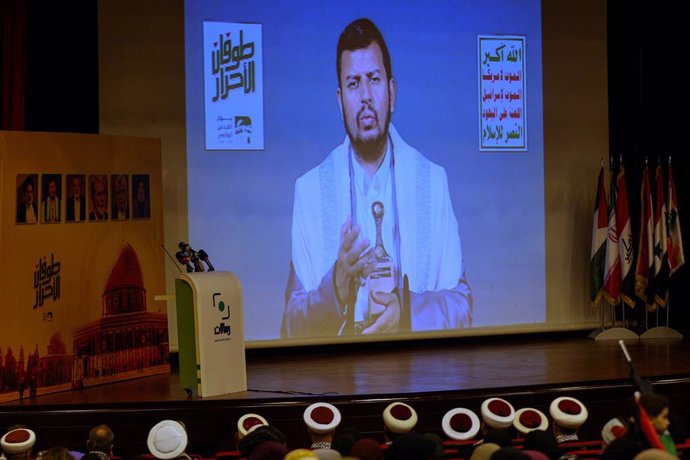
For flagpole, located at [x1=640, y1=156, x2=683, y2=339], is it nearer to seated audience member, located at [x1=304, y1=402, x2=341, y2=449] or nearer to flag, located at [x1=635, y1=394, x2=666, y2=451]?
seated audience member, located at [x1=304, y1=402, x2=341, y2=449]

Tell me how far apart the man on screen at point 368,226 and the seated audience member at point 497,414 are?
4.13 m

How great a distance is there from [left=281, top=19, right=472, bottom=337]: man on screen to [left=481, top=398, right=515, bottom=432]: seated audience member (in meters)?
4.13

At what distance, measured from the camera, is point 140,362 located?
22.5 feet

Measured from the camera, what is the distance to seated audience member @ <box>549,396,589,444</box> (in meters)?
3.80

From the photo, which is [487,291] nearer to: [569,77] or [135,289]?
[569,77]

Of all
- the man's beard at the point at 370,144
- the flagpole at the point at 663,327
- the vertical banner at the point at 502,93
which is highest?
the vertical banner at the point at 502,93

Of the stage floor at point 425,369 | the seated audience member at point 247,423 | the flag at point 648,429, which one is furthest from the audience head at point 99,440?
the stage floor at point 425,369

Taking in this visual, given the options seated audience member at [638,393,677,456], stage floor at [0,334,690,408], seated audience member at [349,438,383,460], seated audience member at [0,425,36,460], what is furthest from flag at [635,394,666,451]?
stage floor at [0,334,690,408]

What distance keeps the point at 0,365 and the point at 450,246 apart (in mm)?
3712

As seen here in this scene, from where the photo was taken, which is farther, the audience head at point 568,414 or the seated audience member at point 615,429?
the audience head at point 568,414

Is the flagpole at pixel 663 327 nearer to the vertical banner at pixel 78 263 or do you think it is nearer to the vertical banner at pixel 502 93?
the vertical banner at pixel 502 93

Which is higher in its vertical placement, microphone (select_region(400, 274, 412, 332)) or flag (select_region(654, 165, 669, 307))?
flag (select_region(654, 165, 669, 307))

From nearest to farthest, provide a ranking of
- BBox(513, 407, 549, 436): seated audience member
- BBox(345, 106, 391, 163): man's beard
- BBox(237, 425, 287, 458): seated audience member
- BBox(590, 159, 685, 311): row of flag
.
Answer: BBox(237, 425, 287, 458): seated audience member → BBox(513, 407, 549, 436): seated audience member → BBox(345, 106, 391, 163): man's beard → BBox(590, 159, 685, 311): row of flag

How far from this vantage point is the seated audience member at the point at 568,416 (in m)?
3.80
